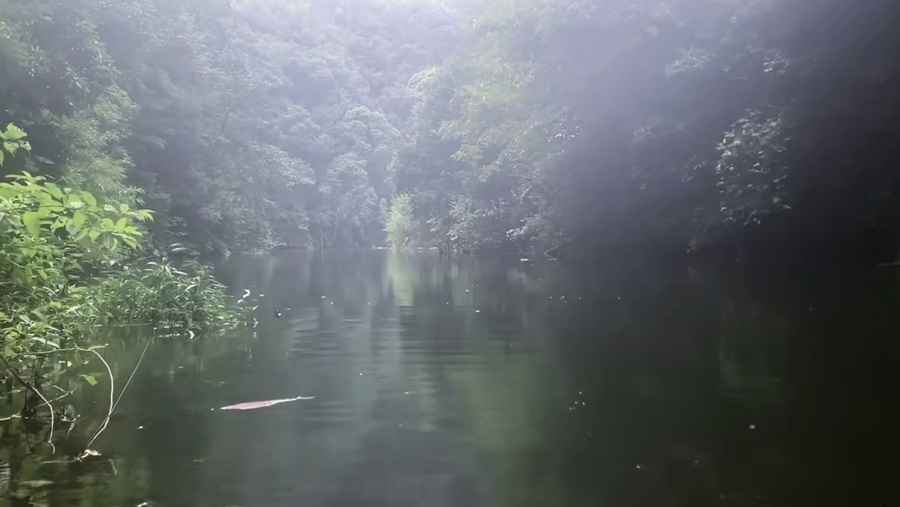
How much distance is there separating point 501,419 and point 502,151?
39.1 meters

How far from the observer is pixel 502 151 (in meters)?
44.4

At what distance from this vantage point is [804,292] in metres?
14.4

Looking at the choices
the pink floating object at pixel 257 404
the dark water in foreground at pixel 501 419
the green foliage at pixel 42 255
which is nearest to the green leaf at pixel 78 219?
the green foliage at pixel 42 255

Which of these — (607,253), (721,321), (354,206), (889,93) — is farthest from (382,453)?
(354,206)

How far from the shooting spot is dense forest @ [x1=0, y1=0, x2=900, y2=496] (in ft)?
25.7

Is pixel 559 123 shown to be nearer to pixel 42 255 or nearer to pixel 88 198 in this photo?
pixel 42 255

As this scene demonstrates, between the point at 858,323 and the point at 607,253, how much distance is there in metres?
22.1

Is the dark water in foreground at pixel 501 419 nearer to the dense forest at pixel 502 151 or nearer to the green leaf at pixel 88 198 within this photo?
the dense forest at pixel 502 151

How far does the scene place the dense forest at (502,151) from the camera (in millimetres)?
7840

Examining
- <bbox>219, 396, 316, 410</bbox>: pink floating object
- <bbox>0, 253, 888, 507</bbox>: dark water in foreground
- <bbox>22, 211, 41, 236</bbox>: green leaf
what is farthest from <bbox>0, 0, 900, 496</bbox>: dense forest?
<bbox>219, 396, 316, 410</bbox>: pink floating object

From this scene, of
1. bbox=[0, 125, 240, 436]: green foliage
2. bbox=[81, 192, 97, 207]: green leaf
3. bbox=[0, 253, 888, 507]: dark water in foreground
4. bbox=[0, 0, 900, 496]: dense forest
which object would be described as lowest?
bbox=[0, 253, 888, 507]: dark water in foreground

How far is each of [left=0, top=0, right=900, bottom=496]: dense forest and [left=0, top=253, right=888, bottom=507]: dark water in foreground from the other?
492mm

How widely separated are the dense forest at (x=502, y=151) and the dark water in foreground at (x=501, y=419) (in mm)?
492

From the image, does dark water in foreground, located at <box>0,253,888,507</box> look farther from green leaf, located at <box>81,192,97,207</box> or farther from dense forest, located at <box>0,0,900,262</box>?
dense forest, located at <box>0,0,900,262</box>
